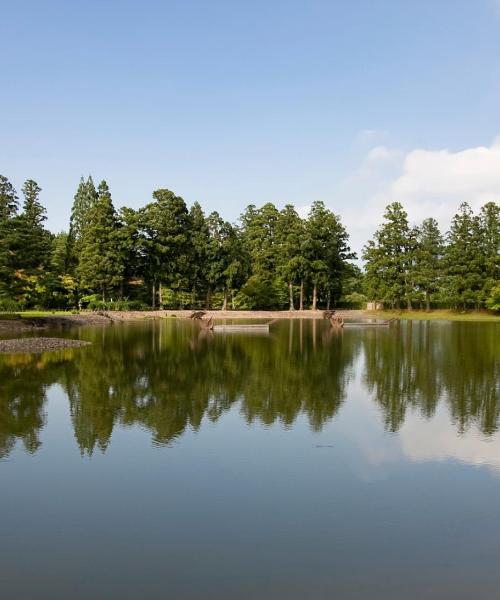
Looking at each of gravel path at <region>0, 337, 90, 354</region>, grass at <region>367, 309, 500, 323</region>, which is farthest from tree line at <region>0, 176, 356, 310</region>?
gravel path at <region>0, 337, 90, 354</region>

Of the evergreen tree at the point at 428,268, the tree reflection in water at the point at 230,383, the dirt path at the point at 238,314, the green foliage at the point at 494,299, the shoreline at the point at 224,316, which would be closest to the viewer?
the tree reflection in water at the point at 230,383

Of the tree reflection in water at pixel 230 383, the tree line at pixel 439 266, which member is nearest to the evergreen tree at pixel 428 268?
the tree line at pixel 439 266

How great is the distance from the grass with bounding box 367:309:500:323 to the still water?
4806 cm

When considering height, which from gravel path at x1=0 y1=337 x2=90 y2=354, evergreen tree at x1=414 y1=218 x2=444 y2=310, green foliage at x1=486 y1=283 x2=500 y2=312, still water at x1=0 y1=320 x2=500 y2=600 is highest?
evergreen tree at x1=414 y1=218 x2=444 y2=310

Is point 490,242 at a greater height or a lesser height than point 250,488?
greater

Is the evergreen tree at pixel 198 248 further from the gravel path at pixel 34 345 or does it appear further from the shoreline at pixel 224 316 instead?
the gravel path at pixel 34 345

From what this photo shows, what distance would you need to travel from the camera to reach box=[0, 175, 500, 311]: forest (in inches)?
2657

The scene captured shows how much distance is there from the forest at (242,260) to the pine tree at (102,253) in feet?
0.44

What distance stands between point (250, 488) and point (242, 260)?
6859 cm

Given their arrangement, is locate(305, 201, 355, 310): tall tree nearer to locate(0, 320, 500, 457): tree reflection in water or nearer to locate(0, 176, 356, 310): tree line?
locate(0, 176, 356, 310): tree line

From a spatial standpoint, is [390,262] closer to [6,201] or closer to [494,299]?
[494,299]

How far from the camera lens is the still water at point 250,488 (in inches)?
272

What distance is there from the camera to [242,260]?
3063 inches

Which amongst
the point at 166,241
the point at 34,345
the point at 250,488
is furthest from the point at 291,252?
the point at 250,488
